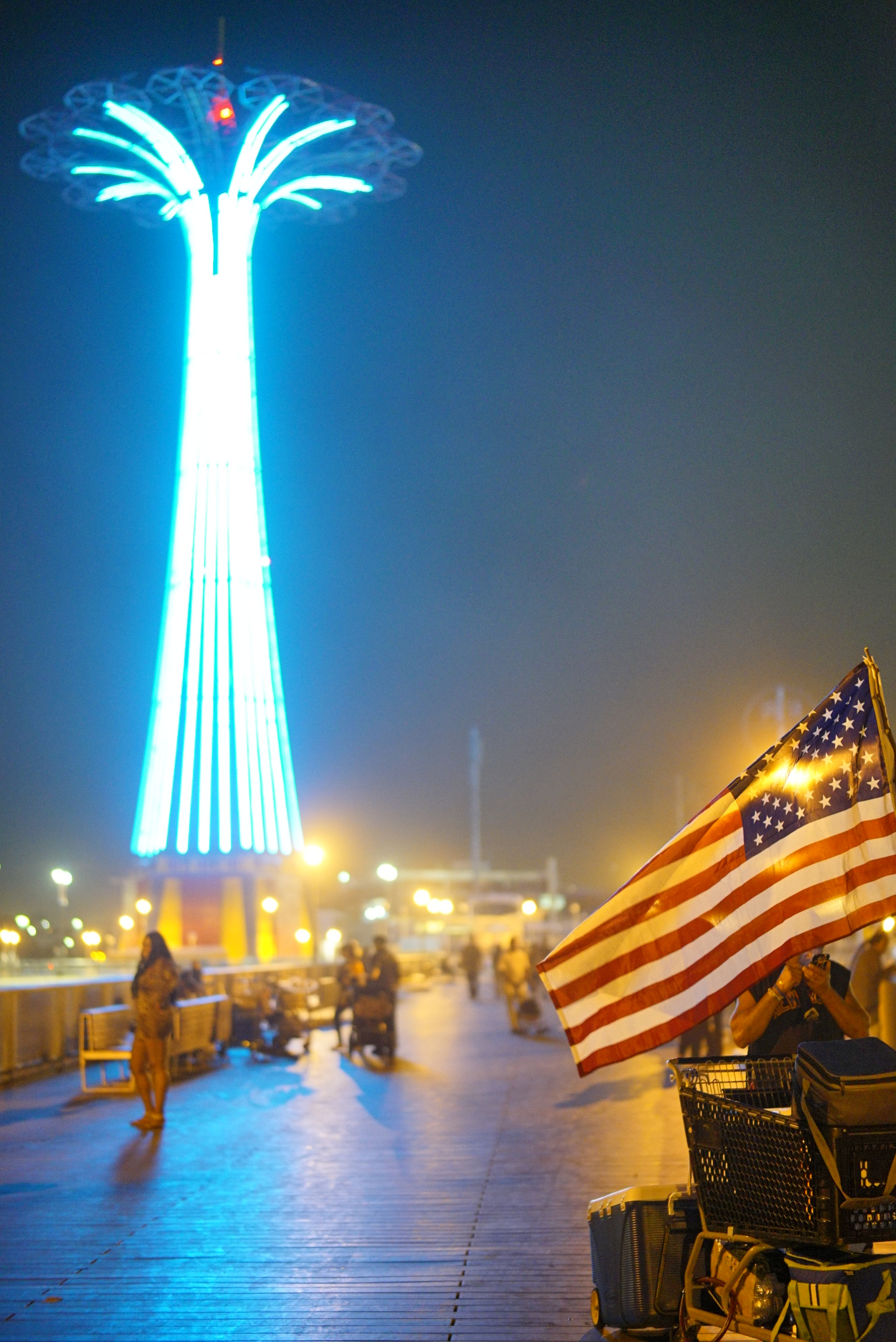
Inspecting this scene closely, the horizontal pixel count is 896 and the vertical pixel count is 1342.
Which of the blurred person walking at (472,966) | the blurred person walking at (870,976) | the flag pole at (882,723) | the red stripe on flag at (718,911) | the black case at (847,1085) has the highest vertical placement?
the flag pole at (882,723)

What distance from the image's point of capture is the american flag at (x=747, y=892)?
5594 mm

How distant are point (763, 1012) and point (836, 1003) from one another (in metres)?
0.32

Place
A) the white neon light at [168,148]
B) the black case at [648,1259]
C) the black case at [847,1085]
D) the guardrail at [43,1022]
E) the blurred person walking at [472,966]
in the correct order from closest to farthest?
the black case at [847,1085] < the black case at [648,1259] < the guardrail at [43,1022] < the white neon light at [168,148] < the blurred person walking at [472,966]

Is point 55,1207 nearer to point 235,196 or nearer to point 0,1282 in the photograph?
point 0,1282

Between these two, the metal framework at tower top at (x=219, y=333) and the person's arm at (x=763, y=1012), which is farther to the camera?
the metal framework at tower top at (x=219, y=333)

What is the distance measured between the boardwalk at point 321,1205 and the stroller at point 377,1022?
9.23 feet

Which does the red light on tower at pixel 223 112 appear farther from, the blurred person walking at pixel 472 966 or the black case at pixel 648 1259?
the black case at pixel 648 1259

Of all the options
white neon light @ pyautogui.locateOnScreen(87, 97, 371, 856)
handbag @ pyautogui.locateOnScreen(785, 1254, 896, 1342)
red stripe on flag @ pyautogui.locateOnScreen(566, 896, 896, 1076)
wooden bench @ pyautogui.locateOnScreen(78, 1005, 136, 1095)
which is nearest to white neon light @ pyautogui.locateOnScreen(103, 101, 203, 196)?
white neon light @ pyautogui.locateOnScreen(87, 97, 371, 856)

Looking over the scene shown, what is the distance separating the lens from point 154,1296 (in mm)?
6203

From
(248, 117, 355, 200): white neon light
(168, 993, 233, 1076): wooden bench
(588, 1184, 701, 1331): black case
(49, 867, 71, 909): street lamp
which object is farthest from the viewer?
(49, 867, 71, 909): street lamp

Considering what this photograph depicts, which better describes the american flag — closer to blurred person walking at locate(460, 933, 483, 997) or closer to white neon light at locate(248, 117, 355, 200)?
blurred person walking at locate(460, 933, 483, 997)

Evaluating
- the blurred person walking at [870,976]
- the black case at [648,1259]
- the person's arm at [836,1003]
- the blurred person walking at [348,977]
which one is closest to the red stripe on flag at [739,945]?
the person's arm at [836,1003]

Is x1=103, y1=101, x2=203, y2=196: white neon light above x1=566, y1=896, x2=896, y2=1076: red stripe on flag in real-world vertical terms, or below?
above

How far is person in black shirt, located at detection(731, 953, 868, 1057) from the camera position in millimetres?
5871
